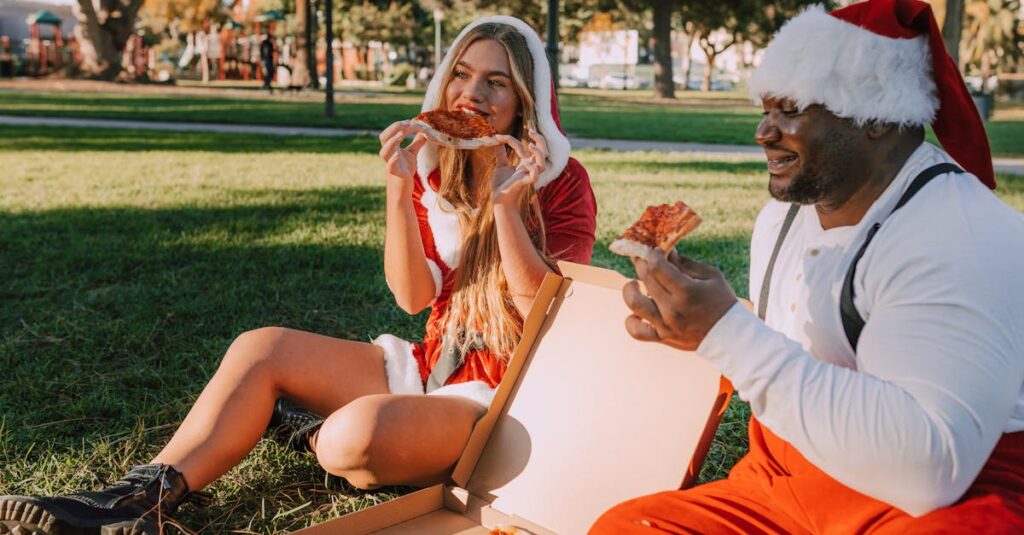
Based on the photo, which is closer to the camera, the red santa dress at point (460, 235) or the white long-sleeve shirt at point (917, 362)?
the white long-sleeve shirt at point (917, 362)

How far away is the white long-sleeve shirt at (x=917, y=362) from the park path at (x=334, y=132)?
11.0 m

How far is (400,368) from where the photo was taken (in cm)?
286

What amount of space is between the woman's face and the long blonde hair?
0.07ft

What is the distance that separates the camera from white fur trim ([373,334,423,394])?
281cm

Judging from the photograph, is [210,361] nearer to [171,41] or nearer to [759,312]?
[759,312]

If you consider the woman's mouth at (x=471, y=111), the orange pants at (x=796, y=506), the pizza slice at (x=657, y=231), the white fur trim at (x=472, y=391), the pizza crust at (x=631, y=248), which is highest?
the woman's mouth at (x=471, y=111)

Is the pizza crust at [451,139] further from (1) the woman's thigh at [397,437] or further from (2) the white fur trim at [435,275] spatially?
(1) the woman's thigh at [397,437]

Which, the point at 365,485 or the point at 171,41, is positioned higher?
the point at 171,41

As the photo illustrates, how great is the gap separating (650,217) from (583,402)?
65cm

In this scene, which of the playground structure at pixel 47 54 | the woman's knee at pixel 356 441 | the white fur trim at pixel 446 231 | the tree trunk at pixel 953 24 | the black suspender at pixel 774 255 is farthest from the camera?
the playground structure at pixel 47 54

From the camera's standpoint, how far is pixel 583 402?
235 cm

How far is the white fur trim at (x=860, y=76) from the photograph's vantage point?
1.65m

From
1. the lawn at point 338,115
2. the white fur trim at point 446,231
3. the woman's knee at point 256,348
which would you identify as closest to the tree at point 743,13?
the lawn at point 338,115

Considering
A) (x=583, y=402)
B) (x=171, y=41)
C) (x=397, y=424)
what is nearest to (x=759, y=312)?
(x=583, y=402)
